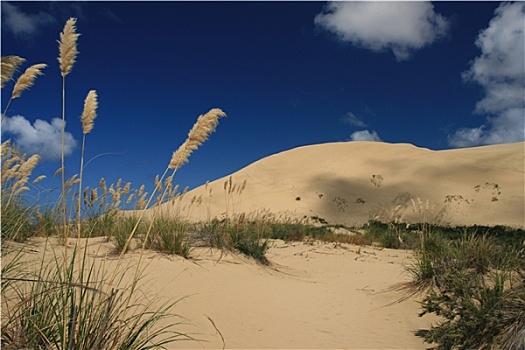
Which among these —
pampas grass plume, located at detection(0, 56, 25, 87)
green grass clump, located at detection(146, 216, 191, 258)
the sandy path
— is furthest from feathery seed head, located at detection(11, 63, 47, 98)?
green grass clump, located at detection(146, 216, 191, 258)

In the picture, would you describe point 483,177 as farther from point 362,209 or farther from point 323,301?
point 323,301

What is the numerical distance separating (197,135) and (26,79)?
4.84ft

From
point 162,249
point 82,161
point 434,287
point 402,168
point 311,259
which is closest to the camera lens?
point 82,161

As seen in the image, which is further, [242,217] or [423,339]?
[242,217]

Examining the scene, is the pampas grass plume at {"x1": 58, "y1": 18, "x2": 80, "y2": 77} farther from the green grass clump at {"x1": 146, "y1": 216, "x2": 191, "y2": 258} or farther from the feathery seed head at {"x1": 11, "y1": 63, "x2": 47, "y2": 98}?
the green grass clump at {"x1": 146, "y1": 216, "x2": 191, "y2": 258}

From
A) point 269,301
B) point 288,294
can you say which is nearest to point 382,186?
point 288,294

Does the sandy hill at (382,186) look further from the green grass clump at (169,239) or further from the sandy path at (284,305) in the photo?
the green grass clump at (169,239)

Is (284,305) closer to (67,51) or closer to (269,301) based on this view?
(269,301)

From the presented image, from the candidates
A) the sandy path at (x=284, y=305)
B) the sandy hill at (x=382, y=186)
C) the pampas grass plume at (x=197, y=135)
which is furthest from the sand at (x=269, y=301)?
the sandy hill at (x=382, y=186)

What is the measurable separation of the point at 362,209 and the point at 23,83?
2962 cm

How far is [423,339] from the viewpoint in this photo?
15.5 ft

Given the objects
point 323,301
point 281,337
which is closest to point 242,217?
point 323,301

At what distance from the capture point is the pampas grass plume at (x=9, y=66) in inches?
115

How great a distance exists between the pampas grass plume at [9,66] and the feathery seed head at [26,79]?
18cm
